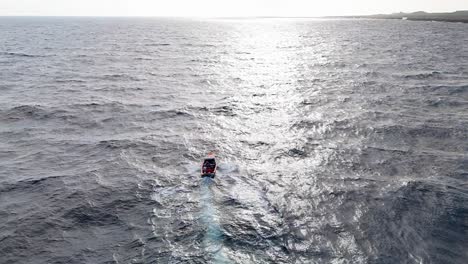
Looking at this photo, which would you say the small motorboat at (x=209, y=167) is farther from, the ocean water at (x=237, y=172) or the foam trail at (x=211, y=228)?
the foam trail at (x=211, y=228)

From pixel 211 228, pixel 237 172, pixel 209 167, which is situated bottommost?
pixel 211 228

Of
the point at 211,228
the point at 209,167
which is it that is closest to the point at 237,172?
the point at 209,167

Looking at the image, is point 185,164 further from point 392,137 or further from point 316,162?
point 392,137

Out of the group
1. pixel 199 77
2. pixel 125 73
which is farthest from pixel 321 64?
pixel 125 73

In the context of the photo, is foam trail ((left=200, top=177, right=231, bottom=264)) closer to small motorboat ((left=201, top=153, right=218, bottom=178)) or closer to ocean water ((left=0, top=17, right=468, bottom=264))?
ocean water ((left=0, top=17, right=468, bottom=264))

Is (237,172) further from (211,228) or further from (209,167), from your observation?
(211,228)

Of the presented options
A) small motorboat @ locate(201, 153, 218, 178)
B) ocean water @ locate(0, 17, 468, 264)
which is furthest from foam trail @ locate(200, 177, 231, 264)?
small motorboat @ locate(201, 153, 218, 178)
